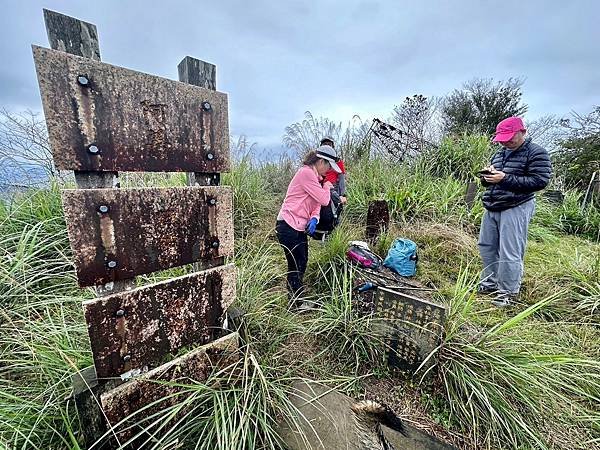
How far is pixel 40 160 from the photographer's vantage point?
301cm

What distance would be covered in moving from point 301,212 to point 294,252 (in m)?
0.41

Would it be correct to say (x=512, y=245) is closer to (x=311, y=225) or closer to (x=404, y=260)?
(x=404, y=260)

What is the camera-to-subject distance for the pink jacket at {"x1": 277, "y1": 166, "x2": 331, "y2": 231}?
2.65m

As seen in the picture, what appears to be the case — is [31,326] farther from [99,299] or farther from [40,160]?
[40,160]

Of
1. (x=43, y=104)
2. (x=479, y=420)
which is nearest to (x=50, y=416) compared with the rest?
(x=43, y=104)

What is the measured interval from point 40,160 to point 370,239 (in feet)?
13.1

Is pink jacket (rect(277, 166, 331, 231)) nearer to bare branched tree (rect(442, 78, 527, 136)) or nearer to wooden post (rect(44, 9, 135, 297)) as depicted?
wooden post (rect(44, 9, 135, 297))

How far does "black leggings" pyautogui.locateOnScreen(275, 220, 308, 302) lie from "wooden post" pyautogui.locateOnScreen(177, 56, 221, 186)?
1.34 m

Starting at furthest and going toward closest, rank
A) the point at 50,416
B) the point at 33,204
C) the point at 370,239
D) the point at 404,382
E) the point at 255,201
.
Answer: the point at 255,201 → the point at 370,239 → the point at 33,204 → the point at 404,382 → the point at 50,416

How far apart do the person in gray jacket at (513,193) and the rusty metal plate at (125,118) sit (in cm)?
279

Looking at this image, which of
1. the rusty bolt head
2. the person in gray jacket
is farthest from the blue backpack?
the rusty bolt head

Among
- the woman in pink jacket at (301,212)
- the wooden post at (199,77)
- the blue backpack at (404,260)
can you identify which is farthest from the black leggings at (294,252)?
the wooden post at (199,77)

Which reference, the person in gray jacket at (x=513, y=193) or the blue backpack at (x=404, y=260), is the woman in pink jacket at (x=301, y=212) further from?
the person in gray jacket at (x=513, y=193)

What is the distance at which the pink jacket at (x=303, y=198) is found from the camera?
265cm
